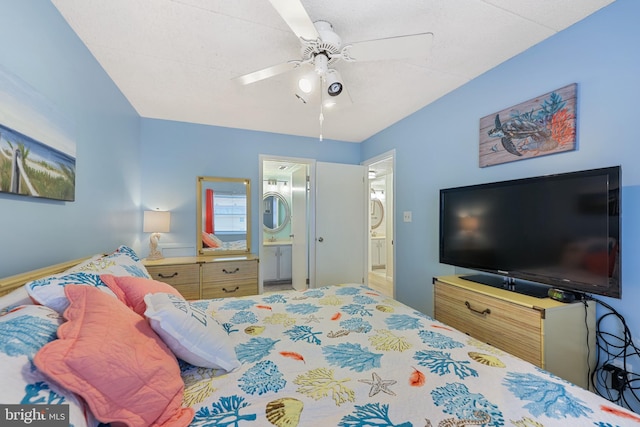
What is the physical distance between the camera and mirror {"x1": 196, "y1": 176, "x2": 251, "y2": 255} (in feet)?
10.9

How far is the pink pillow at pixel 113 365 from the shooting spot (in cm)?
62

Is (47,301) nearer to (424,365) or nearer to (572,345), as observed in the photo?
(424,365)

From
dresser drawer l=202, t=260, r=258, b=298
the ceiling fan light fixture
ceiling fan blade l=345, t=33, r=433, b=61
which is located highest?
ceiling fan blade l=345, t=33, r=433, b=61

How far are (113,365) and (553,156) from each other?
2.50 meters

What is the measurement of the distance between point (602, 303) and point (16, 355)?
2526 millimetres

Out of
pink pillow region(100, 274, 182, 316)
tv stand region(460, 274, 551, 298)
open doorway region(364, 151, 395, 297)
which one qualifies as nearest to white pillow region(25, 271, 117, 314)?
pink pillow region(100, 274, 182, 316)

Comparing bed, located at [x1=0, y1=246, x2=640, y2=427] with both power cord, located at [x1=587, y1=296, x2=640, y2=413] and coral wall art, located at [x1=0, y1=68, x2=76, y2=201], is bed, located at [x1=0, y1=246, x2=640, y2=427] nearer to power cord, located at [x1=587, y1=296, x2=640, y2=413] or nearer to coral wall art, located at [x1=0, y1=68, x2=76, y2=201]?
coral wall art, located at [x1=0, y1=68, x2=76, y2=201]

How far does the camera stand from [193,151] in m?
3.28

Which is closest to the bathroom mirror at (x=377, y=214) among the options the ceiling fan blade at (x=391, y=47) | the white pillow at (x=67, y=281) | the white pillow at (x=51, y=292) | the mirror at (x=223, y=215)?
the mirror at (x=223, y=215)

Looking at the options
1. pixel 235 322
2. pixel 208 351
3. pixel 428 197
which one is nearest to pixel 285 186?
pixel 428 197

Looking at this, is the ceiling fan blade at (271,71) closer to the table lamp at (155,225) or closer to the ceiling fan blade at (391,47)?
the ceiling fan blade at (391,47)

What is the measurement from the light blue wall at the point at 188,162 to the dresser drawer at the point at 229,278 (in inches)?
22.1

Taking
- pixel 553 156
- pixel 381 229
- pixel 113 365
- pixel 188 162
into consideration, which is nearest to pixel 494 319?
pixel 553 156

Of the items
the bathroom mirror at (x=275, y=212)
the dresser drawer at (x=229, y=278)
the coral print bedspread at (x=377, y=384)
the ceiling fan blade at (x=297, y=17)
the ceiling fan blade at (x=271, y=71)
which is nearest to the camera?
the coral print bedspread at (x=377, y=384)
